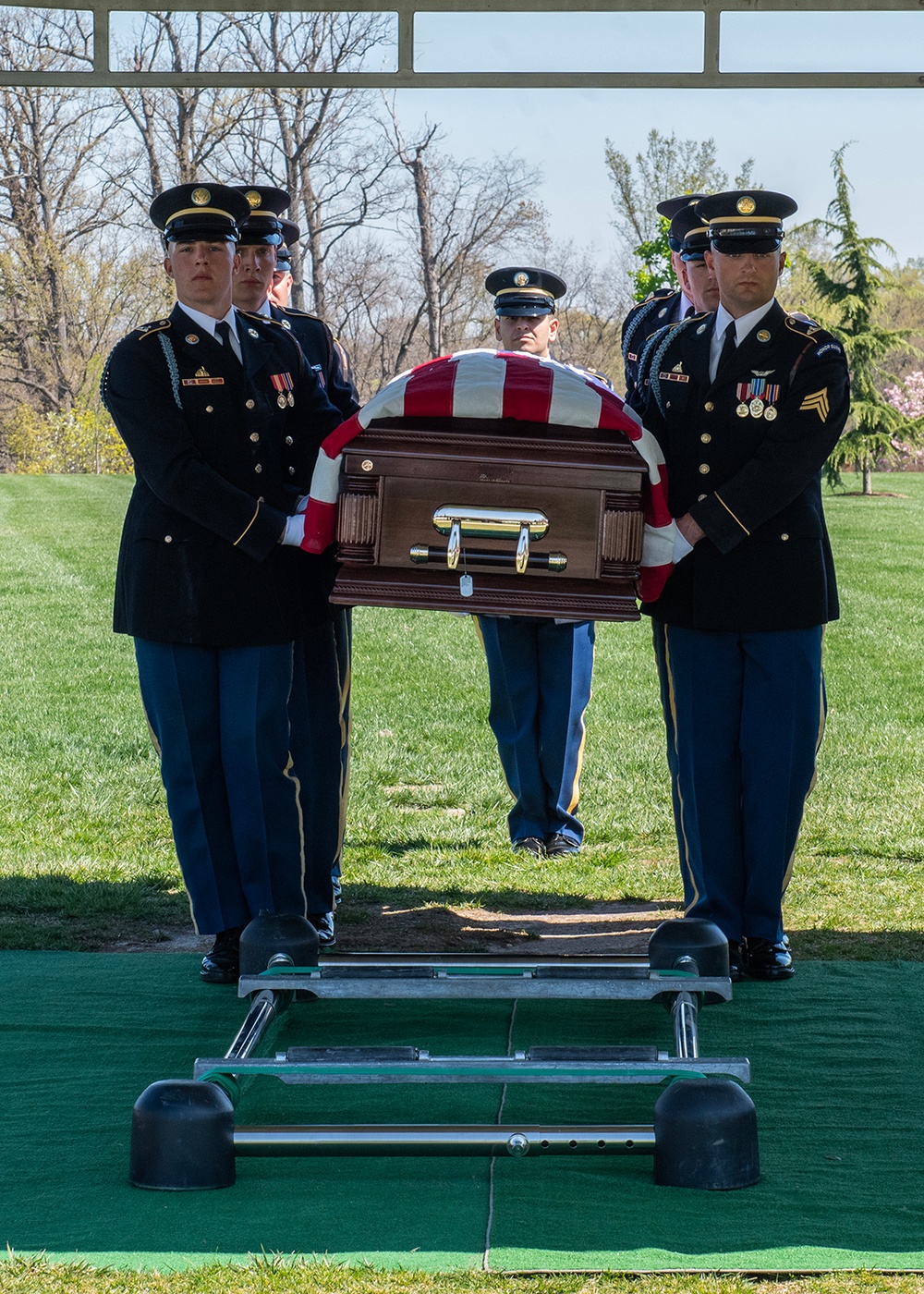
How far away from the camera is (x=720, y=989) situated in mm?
3514

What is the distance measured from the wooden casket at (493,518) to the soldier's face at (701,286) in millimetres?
1305

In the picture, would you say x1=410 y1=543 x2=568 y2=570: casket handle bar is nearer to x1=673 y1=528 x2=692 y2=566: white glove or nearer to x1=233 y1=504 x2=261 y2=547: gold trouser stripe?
x1=673 y1=528 x2=692 y2=566: white glove

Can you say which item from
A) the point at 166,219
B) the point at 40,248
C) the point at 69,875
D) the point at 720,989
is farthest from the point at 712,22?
the point at 40,248

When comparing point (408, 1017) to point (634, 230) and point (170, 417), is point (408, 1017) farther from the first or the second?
point (634, 230)

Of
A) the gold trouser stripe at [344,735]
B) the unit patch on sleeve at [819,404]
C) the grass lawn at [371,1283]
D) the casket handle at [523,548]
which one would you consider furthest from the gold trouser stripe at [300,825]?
the grass lawn at [371,1283]

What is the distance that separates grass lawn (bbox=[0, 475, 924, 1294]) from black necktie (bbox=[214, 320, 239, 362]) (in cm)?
187

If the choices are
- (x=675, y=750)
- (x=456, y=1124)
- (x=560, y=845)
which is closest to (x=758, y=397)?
(x=675, y=750)

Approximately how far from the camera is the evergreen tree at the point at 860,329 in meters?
25.0

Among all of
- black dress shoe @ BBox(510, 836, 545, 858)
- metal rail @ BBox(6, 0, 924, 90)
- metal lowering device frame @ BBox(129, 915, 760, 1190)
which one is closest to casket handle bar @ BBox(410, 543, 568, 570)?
metal lowering device frame @ BBox(129, 915, 760, 1190)

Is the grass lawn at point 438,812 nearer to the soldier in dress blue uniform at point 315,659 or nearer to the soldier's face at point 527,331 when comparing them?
the soldier in dress blue uniform at point 315,659

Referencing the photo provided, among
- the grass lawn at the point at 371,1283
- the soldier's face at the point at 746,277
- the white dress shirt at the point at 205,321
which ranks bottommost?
the grass lawn at the point at 371,1283

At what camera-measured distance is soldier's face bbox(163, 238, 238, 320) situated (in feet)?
12.6

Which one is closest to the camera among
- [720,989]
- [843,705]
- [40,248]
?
[720,989]

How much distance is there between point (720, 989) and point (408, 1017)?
0.83 meters
